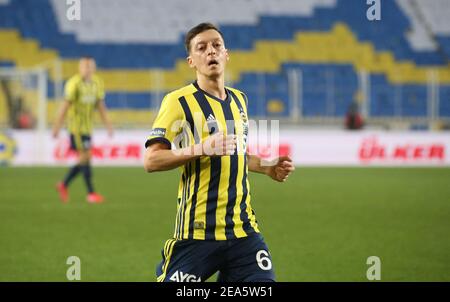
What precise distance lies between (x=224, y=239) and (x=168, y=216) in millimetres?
6871

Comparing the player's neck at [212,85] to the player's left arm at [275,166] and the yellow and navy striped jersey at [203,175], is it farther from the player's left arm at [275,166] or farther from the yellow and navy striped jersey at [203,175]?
the player's left arm at [275,166]

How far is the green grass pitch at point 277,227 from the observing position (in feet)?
23.9

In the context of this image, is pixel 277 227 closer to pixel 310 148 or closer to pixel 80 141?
pixel 80 141

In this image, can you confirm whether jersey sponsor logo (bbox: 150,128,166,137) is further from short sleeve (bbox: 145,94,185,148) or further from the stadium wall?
the stadium wall

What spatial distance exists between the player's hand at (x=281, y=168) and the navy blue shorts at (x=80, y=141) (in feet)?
26.4

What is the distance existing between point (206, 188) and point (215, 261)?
0.40 metres

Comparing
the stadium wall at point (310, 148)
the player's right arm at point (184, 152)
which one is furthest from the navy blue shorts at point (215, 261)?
the stadium wall at point (310, 148)

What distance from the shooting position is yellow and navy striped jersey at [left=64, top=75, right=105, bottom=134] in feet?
40.1

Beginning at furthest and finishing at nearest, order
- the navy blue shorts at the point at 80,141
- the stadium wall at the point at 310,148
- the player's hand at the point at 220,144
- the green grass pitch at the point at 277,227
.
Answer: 1. the stadium wall at the point at 310,148
2. the navy blue shorts at the point at 80,141
3. the green grass pitch at the point at 277,227
4. the player's hand at the point at 220,144

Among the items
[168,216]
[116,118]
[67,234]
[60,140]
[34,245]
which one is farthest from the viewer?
[116,118]

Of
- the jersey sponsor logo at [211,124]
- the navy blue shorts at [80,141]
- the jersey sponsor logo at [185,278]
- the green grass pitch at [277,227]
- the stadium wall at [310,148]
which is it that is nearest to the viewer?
the jersey sponsor logo at [185,278]

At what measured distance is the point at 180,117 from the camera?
427 centimetres
